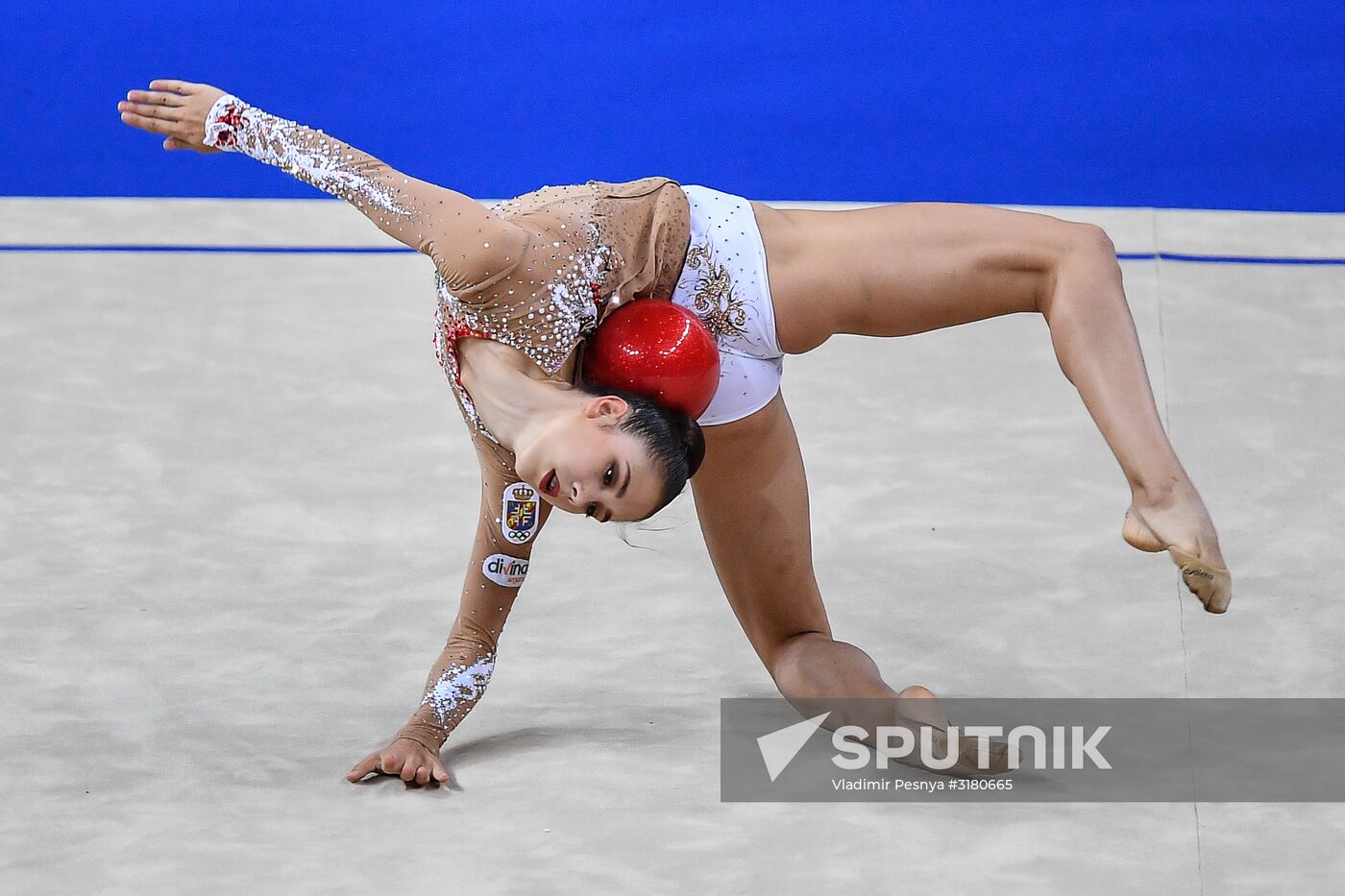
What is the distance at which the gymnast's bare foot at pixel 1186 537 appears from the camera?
1.79m

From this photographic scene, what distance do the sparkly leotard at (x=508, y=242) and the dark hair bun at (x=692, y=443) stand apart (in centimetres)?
18

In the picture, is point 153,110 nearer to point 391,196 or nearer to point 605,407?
point 391,196

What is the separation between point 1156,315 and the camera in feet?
13.4

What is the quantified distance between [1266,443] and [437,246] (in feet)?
7.13

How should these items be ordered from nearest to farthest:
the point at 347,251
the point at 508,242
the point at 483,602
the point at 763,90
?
the point at 508,242
the point at 483,602
the point at 347,251
the point at 763,90

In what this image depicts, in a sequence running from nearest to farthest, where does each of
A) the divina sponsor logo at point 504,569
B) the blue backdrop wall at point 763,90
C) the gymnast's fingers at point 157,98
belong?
the gymnast's fingers at point 157,98, the divina sponsor logo at point 504,569, the blue backdrop wall at point 763,90

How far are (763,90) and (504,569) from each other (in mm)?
2621

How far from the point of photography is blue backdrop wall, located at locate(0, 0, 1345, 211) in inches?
181

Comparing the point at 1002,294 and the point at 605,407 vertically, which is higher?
the point at 1002,294

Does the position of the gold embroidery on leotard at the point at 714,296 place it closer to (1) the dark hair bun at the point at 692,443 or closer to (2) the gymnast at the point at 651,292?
(2) the gymnast at the point at 651,292

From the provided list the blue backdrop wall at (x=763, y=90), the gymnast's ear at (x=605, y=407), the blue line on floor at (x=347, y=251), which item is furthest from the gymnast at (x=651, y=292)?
the blue backdrop wall at (x=763, y=90)

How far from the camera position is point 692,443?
217 centimetres

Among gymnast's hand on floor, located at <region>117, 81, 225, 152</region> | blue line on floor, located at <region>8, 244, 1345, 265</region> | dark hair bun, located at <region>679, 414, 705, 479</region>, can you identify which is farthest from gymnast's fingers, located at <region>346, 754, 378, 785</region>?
blue line on floor, located at <region>8, 244, 1345, 265</region>
